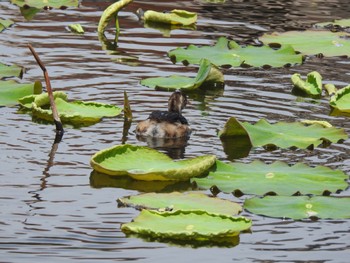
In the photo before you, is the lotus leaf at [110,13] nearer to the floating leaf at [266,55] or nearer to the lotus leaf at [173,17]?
the lotus leaf at [173,17]

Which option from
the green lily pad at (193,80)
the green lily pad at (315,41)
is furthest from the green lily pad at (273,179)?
the green lily pad at (315,41)

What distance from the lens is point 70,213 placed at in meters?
6.75

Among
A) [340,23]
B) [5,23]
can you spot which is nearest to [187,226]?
[5,23]

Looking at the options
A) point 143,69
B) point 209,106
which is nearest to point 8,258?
point 209,106

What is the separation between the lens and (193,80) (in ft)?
33.5

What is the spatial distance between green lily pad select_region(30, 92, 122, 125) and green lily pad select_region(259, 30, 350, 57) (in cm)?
324

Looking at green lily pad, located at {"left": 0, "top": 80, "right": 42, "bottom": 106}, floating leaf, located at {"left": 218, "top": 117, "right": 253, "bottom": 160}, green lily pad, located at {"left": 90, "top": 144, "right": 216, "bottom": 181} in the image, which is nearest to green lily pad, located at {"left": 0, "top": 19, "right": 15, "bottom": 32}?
green lily pad, located at {"left": 0, "top": 80, "right": 42, "bottom": 106}

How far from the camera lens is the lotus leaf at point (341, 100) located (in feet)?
31.2

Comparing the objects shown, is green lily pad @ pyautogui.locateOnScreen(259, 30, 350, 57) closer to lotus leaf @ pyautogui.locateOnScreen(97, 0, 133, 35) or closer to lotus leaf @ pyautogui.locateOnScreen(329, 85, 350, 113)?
lotus leaf @ pyautogui.locateOnScreen(97, 0, 133, 35)

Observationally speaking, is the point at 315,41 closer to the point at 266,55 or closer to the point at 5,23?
the point at 266,55

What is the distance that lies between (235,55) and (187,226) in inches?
194

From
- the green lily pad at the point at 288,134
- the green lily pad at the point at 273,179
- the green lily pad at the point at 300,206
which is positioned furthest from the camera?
the green lily pad at the point at 288,134

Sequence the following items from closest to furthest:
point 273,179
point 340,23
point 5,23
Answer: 1. point 273,179
2. point 5,23
3. point 340,23

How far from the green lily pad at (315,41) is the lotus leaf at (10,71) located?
10.0 ft
